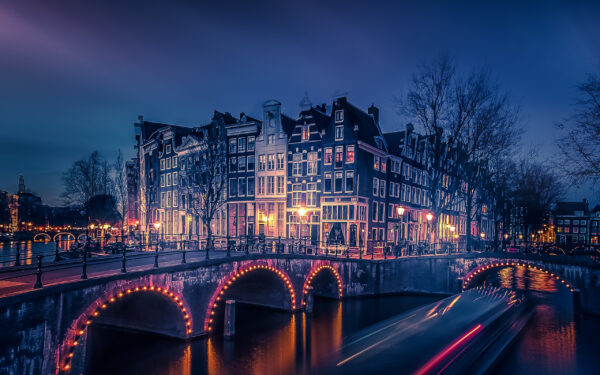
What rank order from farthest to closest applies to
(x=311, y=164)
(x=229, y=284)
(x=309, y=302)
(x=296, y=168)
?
(x=296, y=168) → (x=311, y=164) → (x=309, y=302) → (x=229, y=284)

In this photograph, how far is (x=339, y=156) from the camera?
38719 millimetres

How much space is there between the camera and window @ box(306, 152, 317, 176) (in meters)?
40.6

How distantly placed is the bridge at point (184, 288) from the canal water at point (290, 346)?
3.85 feet

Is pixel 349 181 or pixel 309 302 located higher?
pixel 349 181

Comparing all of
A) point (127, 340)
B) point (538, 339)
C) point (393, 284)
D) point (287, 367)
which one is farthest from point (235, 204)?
point (538, 339)

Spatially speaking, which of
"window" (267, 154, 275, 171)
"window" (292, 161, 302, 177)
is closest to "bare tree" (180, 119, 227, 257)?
"window" (267, 154, 275, 171)

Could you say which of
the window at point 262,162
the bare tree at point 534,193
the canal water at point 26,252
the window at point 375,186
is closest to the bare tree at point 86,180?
the canal water at point 26,252

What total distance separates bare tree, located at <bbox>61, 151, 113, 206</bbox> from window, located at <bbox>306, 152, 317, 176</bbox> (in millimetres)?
26558

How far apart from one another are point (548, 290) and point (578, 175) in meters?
23.4

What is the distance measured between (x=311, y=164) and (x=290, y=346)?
2402cm

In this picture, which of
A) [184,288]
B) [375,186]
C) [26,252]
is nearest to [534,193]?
[375,186]

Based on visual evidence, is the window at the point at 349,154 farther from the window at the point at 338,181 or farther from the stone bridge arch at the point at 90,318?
the stone bridge arch at the point at 90,318

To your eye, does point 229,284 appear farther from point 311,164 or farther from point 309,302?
point 311,164

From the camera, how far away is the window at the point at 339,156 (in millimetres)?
38438
